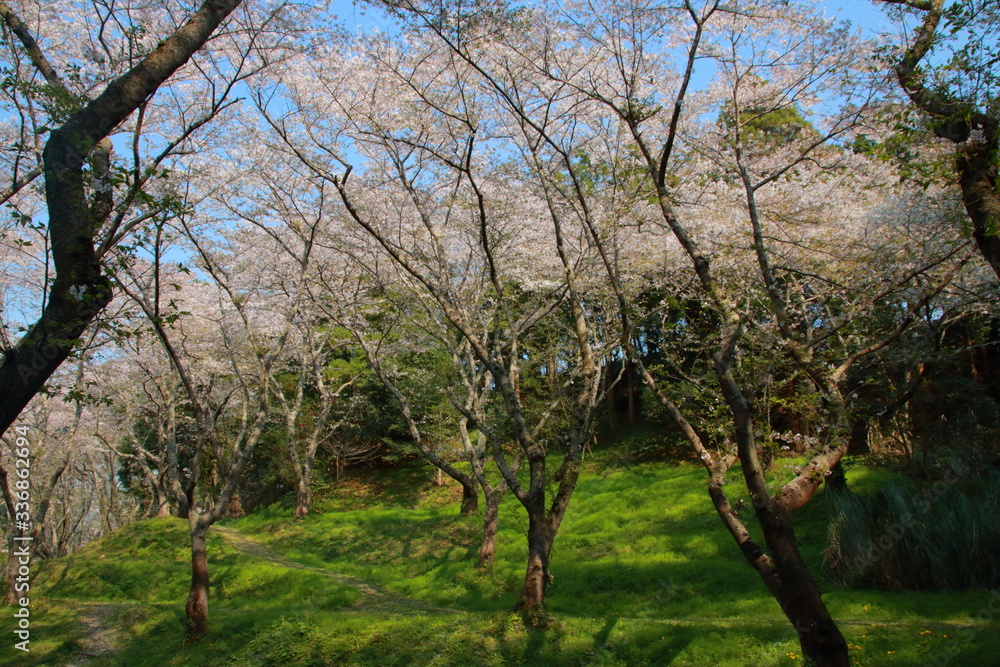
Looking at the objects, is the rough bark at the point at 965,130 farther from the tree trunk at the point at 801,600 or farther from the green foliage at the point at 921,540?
the green foliage at the point at 921,540

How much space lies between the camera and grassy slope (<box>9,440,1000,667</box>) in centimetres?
Result: 663

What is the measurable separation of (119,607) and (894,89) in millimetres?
13926

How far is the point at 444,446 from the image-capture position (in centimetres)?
1878

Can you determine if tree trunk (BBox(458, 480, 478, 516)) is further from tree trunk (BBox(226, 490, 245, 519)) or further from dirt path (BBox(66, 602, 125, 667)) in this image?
tree trunk (BBox(226, 490, 245, 519))

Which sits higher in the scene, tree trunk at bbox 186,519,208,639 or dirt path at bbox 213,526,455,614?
tree trunk at bbox 186,519,208,639

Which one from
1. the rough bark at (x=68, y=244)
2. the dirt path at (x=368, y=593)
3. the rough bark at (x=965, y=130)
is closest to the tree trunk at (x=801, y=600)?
the rough bark at (x=965, y=130)

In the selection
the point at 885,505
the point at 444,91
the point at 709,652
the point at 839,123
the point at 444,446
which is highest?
the point at 444,91

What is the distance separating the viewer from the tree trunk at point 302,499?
714 inches

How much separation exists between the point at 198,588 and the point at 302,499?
10470 mm

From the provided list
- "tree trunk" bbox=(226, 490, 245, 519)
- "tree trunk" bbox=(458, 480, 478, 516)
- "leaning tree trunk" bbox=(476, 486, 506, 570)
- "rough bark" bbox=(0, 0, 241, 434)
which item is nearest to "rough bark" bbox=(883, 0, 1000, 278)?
"rough bark" bbox=(0, 0, 241, 434)

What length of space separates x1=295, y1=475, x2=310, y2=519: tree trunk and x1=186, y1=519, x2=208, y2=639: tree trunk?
399 inches

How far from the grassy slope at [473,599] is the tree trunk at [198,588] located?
0.84 feet

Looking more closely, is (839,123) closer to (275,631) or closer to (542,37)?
(542,37)

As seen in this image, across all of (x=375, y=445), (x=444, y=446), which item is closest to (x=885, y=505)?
(x=444, y=446)
